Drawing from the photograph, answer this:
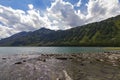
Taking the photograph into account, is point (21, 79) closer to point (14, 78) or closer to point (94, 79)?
point (14, 78)

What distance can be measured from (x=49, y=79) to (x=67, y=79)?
107 inches

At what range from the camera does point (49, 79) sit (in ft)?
82.6

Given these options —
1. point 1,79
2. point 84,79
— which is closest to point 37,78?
point 1,79

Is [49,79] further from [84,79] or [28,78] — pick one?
[84,79]

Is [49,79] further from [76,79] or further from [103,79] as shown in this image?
[103,79]

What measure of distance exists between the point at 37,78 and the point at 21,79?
2.39m

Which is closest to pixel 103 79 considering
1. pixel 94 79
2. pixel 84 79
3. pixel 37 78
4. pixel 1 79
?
pixel 94 79

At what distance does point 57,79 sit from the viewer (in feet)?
81.7

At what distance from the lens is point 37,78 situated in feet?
84.5

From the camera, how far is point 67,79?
24656 mm

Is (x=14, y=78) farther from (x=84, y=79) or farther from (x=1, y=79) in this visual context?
(x=84, y=79)

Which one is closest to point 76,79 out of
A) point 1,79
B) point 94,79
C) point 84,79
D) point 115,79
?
point 84,79

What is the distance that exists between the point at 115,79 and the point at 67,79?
708 centimetres

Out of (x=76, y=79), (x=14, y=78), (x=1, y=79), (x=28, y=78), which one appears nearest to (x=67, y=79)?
(x=76, y=79)
